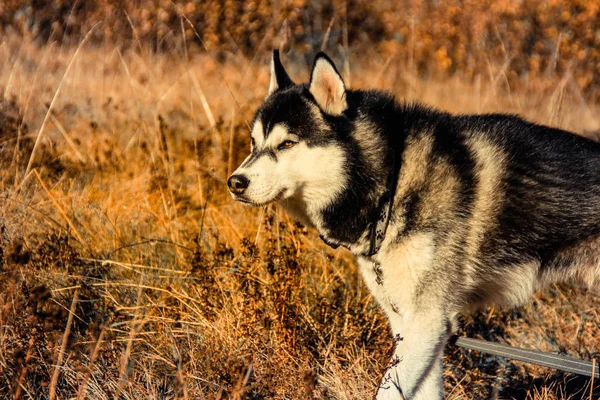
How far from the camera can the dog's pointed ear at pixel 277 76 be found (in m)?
3.66

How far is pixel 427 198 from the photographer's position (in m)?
3.10

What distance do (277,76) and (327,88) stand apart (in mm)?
504

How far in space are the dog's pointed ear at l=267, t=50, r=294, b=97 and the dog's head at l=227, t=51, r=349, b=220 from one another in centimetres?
36

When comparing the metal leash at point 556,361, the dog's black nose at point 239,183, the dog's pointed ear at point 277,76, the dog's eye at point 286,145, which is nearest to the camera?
the metal leash at point 556,361

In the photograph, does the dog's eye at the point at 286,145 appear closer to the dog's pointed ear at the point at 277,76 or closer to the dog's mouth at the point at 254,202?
the dog's mouth at the point at 254,202

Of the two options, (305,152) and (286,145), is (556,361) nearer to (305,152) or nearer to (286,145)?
(305,152)

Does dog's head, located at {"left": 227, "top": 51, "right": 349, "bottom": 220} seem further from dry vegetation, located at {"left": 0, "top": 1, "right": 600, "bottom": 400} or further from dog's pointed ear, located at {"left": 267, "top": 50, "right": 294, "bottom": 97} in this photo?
dry vegetation, located at {"left": 0, "top": 1, "right": 600, "bottom": 400}

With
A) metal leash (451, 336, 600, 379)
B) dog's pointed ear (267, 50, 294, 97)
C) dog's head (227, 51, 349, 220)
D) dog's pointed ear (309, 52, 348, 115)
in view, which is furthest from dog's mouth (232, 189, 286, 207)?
metal leash (451, 336, 600, 379)

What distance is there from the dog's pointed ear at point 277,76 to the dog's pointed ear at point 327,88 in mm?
430

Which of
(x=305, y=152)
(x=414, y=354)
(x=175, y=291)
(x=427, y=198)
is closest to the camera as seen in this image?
(x=414, y=354)

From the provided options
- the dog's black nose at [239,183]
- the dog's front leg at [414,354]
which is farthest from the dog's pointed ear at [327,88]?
the dog's front leg at [414,354]

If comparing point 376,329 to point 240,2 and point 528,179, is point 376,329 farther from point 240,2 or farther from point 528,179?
point 240,2

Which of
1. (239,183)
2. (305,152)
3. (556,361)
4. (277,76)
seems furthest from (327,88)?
(556,361)

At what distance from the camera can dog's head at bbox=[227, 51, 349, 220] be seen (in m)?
3.16
